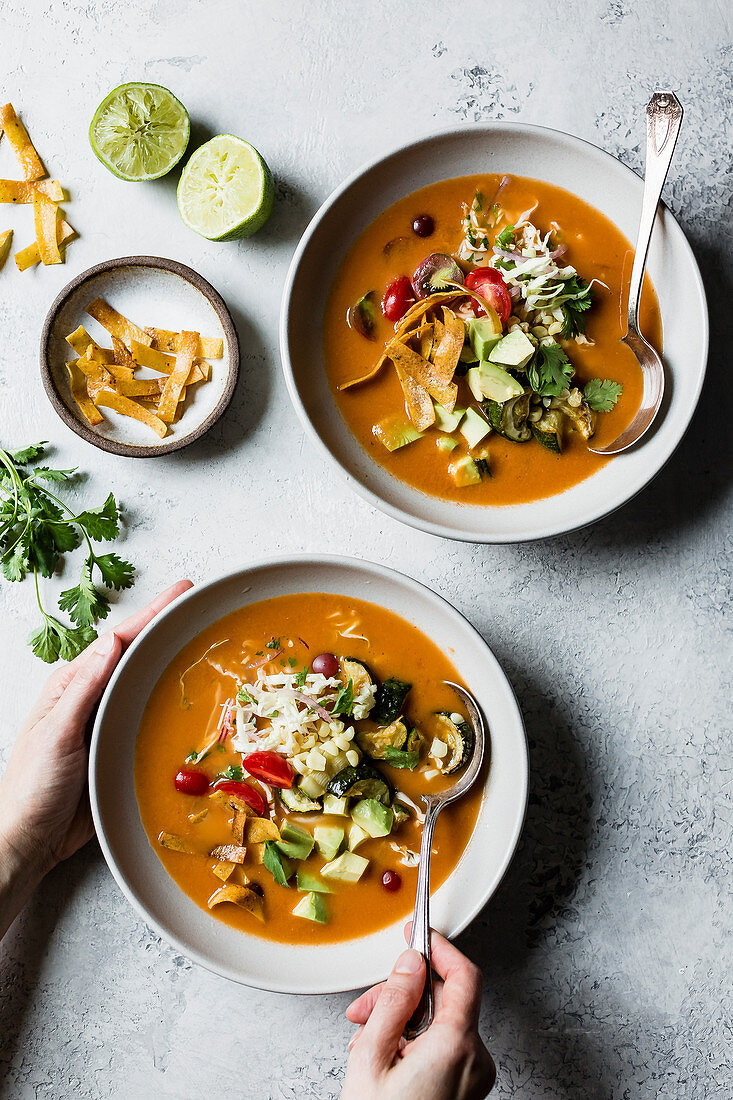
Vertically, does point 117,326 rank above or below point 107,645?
above

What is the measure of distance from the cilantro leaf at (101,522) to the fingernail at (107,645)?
41cm

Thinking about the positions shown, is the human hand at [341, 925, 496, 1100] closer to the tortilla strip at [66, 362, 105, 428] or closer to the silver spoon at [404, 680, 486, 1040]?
the silver spoon at [404, 680, 486, 1040]

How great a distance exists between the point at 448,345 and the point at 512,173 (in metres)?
0.73

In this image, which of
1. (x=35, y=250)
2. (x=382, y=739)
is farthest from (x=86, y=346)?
(x=382, y=739)

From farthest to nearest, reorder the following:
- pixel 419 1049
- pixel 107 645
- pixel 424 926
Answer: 1. pixel 107 645
2. pixel 424 926
3. pixel 419 1049

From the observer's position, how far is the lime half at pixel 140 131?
3.37 metres

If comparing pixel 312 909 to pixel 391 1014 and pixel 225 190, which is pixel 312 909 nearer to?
pixel 391 1014

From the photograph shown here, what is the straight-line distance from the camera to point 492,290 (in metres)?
3.19

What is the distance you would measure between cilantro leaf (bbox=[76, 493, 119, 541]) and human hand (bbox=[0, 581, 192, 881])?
1.13ft

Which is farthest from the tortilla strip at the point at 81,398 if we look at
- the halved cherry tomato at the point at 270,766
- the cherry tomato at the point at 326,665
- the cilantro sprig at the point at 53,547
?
the halved cherry tomato at the point at 270,766

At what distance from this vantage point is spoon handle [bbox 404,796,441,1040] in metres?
2.80

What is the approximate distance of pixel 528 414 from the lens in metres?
3.24

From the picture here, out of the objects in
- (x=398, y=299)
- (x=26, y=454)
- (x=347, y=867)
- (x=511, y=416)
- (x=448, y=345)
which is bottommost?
(x=347, y=867)

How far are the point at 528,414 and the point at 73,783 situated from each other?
7.28ft
